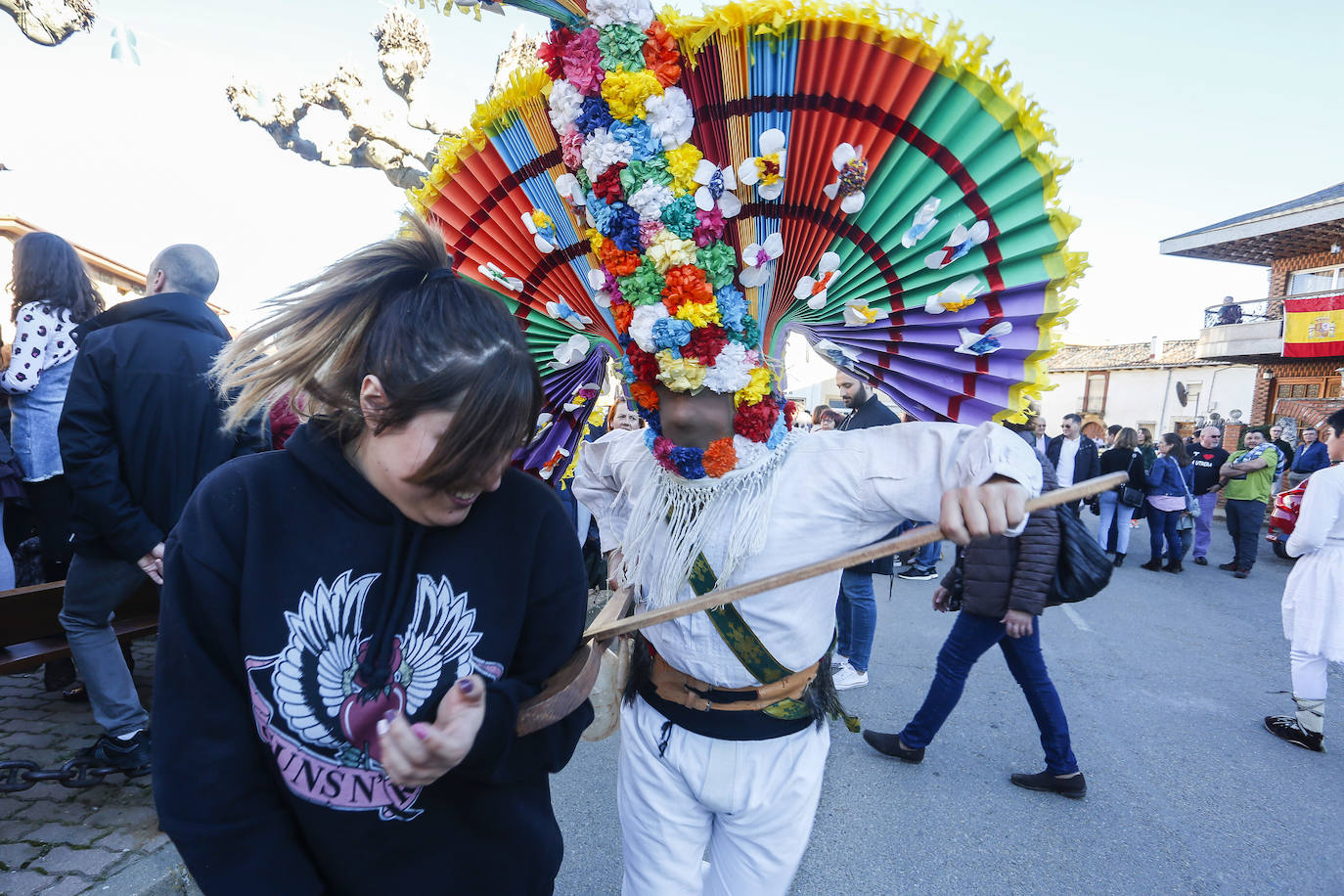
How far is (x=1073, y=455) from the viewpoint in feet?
28.9

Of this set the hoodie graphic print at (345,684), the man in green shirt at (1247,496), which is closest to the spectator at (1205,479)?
the man in green shirt at (1247,496)

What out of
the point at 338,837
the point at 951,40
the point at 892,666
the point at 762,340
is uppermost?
the point at 951,40

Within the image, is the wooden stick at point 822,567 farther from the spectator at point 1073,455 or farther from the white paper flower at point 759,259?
the spectator at point 1073,455

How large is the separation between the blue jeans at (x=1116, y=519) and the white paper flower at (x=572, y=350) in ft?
28.2

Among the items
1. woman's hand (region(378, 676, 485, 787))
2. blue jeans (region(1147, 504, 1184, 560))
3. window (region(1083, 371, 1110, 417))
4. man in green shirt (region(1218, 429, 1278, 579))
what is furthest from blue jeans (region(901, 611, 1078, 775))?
window (region(1083, 371, 1110, 417))

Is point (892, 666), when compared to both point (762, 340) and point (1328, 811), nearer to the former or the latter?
point (1328, 811)

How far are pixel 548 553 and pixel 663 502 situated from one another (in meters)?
0.53

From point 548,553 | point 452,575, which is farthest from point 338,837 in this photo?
point 548,553

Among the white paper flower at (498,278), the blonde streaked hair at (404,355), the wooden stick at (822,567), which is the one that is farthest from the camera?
the white paper flower at (498,278)

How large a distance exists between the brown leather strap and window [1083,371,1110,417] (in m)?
31.8

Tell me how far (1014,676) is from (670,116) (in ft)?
9.83

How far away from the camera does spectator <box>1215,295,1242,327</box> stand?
1791 centimetres

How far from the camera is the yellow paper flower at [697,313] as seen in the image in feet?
5.08

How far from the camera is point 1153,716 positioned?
409 centimetres
